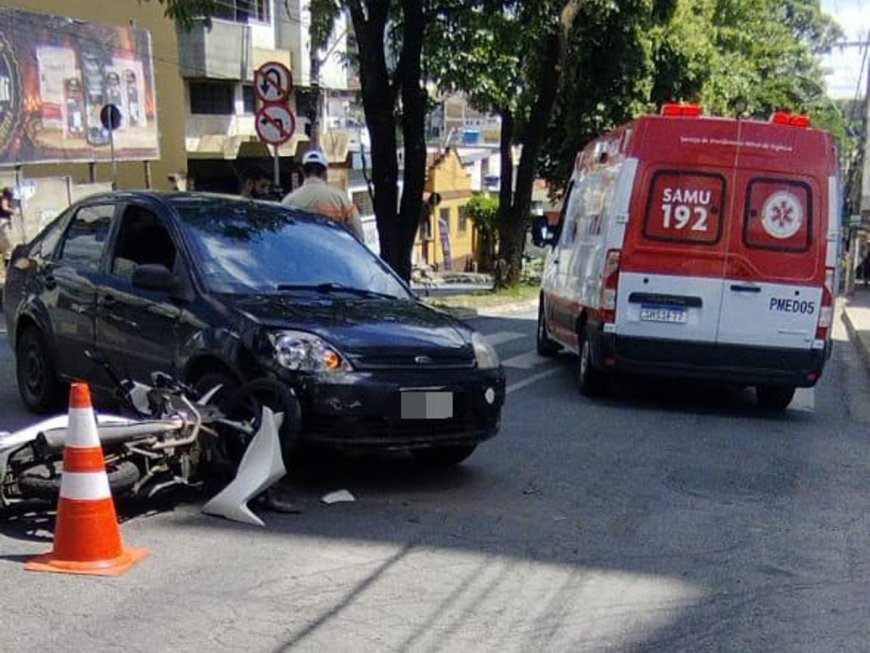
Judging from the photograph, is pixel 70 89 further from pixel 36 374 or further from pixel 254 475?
pixel 254 475

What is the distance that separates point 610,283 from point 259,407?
4.40 metres

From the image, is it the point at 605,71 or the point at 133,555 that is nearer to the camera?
the point at 133,555

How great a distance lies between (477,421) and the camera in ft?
20.6

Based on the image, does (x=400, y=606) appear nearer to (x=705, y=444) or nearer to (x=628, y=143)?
(x=705, y=444)

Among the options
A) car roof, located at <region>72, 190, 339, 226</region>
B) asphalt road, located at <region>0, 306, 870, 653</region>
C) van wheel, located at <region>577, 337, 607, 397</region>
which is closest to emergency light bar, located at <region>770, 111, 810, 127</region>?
van wheel, located at <region>577, 337, 607, 397</region>

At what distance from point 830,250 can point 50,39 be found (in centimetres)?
1807

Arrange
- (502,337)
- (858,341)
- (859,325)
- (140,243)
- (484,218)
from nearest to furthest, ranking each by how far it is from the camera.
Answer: (140,243) → (502,337) → (858,341) → (859,325) → (484,218)

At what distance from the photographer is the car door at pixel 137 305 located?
6.59 metres

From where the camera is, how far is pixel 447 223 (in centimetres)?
4791

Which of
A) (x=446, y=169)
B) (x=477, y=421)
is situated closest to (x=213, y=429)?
(x=477, y=421)

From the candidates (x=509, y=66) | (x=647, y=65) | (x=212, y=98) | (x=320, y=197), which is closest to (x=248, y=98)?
(x=212, y=98)

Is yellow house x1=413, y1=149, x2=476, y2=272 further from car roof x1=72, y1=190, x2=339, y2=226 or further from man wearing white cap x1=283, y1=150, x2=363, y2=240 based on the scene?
car roof x1=72, y1=190, x2=339, y2=226

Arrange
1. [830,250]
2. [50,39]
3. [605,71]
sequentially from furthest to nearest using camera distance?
[605,71] < [50,39] < [830,250]

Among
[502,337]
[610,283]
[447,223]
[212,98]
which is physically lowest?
[447,223]
